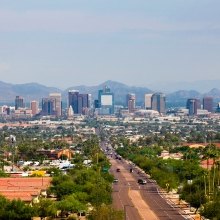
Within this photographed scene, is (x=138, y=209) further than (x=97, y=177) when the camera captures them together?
No

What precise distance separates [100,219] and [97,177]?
34.0 metres

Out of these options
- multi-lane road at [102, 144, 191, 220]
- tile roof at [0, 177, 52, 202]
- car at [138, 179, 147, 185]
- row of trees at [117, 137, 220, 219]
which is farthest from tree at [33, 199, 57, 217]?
car at [138, 179, 147, 185]

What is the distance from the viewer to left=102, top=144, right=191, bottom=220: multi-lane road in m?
69.0

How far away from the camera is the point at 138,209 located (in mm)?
74312

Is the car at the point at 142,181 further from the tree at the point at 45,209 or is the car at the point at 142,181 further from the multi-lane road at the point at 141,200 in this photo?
the tree at the point at 45,209

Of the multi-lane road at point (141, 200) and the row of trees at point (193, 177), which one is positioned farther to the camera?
the multi-lane road at point (141, 200)

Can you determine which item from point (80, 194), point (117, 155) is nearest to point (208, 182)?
point (80, 194)

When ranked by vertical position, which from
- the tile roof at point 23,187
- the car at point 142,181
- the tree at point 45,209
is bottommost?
the car at point 142,181

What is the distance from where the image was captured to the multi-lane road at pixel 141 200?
69.0m

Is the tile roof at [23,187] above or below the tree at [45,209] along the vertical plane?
below

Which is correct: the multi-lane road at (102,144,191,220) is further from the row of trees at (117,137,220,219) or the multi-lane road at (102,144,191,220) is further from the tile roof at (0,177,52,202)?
the tile roof at (0,177,52,202)

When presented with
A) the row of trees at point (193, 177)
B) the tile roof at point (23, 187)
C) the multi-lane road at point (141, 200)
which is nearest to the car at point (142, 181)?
the multi-lane road at point (141, 200)

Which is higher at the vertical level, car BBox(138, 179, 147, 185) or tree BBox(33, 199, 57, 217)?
tree BBox(33, 199, 57, 217)

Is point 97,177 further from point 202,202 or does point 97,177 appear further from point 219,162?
point 202,202
